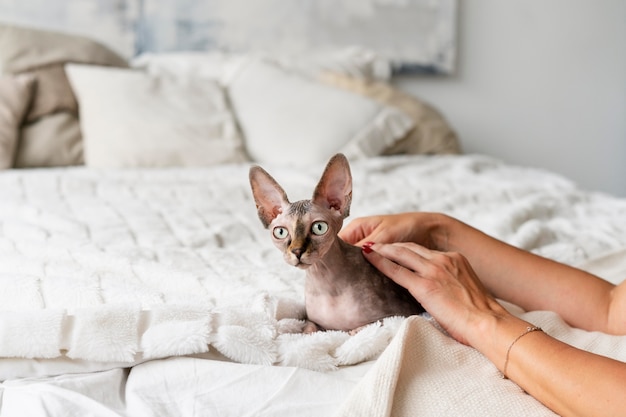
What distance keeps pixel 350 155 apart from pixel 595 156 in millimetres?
1860

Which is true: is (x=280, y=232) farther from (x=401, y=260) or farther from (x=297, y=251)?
(x=401, y=260)

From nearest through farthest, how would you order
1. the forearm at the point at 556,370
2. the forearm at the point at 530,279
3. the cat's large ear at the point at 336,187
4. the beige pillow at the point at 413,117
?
the forearm at the point at 556,370 < the cat's large ear at the point at 336,187 < the forearm at the point at 530,279 < the beige pillow at the point at 413,117

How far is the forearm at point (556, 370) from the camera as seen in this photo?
0.80 meters

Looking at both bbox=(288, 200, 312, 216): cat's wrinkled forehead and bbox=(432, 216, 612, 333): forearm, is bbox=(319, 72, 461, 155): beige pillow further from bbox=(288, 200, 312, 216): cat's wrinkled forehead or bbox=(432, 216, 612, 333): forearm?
bbox=(288, 200, 312, 216): cat's wrinkled forehead

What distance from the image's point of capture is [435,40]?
340 cm

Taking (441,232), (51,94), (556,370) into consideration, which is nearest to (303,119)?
(51,94)

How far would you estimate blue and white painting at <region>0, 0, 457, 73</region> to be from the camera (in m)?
2.85

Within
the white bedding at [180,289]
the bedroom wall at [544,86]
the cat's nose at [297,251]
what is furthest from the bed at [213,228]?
the bedroom wall at [544,86]

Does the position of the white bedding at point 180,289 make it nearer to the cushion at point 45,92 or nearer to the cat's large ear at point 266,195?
the cat's large ear at point 266,195

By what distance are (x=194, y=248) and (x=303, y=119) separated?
3.90ft

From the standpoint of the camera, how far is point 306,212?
890 millimetres

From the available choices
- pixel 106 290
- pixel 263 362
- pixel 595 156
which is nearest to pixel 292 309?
pixel 263 362

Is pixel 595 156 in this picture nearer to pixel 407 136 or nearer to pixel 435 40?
pixel 435 40

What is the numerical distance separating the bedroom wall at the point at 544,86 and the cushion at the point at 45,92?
1536mm
